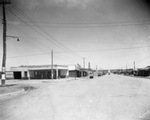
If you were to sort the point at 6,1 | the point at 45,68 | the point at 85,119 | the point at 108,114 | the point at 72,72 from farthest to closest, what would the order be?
the point at 72,72, the point at 45,68, the point at 6,1, the point at 108,114, the point at 85,119

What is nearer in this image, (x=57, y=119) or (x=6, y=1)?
(x=57, y=119)

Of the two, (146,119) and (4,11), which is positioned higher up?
(4,11)

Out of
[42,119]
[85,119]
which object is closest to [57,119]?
[42,119]

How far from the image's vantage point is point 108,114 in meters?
6.09

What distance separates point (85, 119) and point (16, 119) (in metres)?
2.91

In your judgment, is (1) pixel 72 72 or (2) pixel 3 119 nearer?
(2) pixel 3 119

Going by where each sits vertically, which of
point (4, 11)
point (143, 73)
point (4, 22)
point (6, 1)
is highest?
point (6, 1)

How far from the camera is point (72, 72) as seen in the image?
210ft

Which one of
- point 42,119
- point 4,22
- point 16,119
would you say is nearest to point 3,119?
point 16,119

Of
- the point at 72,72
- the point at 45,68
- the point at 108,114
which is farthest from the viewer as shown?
the point at 72,72

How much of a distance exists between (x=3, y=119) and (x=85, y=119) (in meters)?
3.49

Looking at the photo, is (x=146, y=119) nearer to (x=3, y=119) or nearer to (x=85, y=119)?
(x=85, y=119)

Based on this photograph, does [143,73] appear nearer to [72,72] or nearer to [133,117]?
[72,72]

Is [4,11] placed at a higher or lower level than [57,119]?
higher
